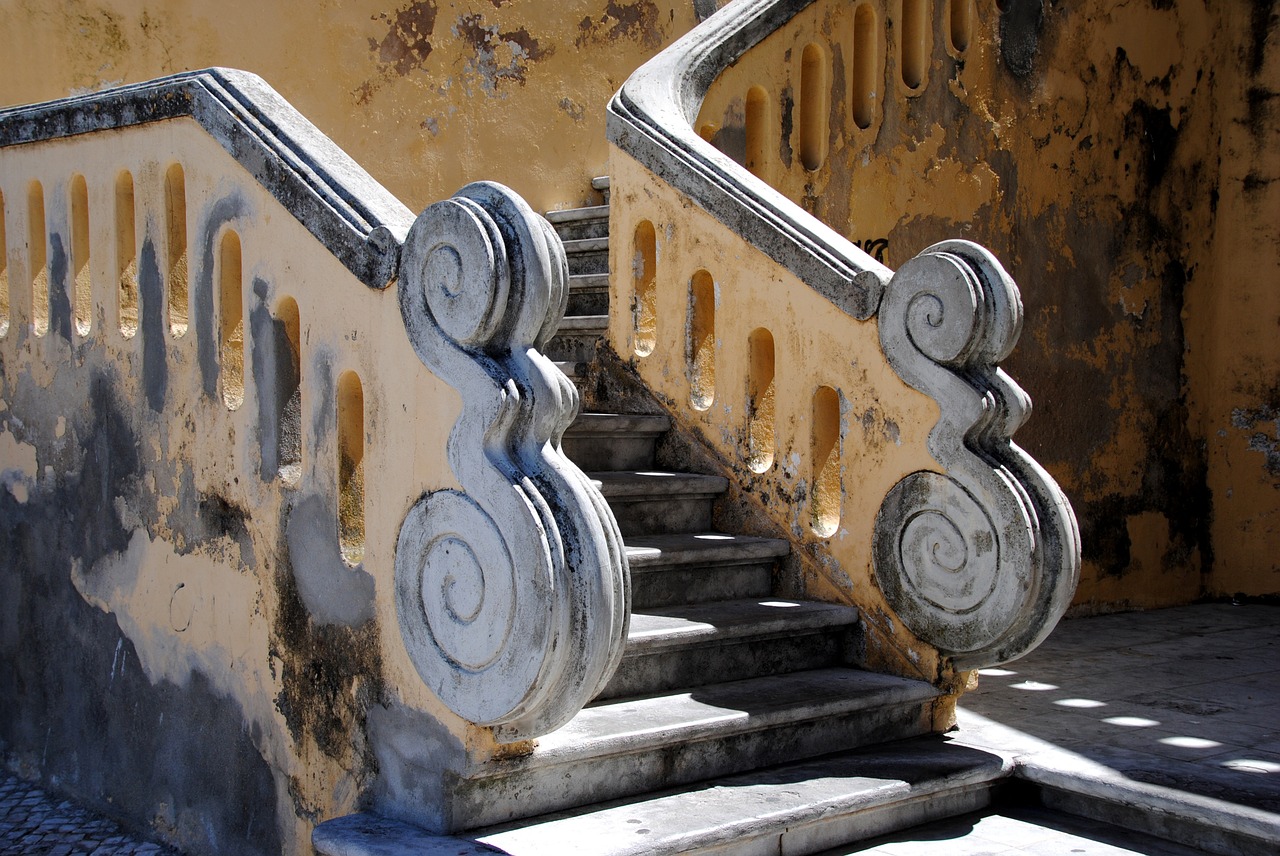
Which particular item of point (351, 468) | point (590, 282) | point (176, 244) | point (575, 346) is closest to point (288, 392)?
point (351, 468)

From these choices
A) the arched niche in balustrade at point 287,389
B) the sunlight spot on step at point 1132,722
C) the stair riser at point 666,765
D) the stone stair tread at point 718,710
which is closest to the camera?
the stair riser at point 666,765

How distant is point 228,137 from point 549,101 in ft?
11.6

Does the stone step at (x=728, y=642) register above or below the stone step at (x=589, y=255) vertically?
below

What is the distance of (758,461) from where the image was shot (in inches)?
194

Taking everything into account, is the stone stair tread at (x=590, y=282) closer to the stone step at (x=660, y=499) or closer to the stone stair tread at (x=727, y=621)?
the stone step at (x=660, y=499)

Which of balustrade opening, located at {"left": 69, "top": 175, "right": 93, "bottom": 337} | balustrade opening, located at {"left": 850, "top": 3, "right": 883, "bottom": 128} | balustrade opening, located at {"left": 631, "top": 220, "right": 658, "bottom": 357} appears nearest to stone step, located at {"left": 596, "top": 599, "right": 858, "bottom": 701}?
balustrade opening, located at {"left": 631, "top": 220, "right": 658, "bottom": 357}

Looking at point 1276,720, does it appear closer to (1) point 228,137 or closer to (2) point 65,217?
(1) point 228,137

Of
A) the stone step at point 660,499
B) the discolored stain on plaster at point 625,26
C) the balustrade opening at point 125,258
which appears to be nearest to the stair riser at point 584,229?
the discolored stain on plaster at point 625,26

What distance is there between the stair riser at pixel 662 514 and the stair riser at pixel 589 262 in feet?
5.34

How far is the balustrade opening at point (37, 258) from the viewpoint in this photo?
4781mm

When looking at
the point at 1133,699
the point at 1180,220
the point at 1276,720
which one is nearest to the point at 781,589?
the point at 1133,699

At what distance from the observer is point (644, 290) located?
544cm

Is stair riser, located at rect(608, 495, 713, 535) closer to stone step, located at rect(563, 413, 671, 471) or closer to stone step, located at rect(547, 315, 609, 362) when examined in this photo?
stone step, located at rect(563, 413, 671, 471)

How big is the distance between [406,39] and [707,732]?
4340 mm
